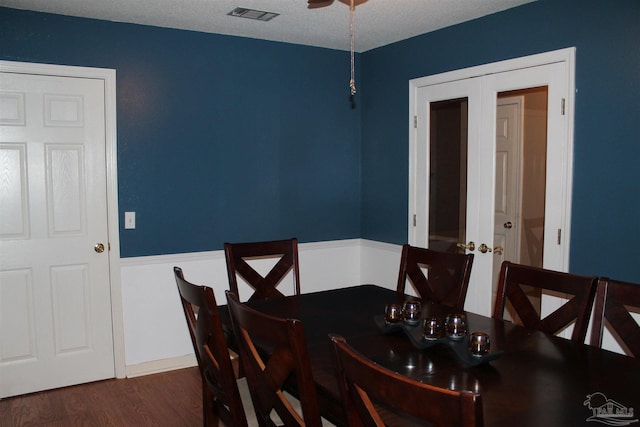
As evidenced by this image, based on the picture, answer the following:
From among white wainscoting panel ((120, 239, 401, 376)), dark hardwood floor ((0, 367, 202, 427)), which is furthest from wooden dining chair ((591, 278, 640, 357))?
white wainscoting panel ((120, 239, 401, 376))

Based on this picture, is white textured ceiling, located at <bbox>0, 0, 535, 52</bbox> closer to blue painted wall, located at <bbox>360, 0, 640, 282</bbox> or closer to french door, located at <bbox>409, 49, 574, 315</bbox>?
blue painted wall, located at <bbox>360, 0, 640, 282</bbox>

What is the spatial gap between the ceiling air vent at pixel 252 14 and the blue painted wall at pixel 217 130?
0.56 m

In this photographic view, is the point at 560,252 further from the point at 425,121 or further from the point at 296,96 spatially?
the point at 296,96

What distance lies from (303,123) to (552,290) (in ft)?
8.81

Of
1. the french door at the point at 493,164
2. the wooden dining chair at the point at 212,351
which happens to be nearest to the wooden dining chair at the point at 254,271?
the wooden dining chair at the point at 212,351

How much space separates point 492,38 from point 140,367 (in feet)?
10.9

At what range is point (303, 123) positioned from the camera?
4.55 meters

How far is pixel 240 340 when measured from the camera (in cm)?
187

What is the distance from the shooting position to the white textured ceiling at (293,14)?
3.37 metres

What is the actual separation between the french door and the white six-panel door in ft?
7.69

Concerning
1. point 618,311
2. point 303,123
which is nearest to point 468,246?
point 303,123

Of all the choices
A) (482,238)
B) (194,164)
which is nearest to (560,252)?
(482,238)

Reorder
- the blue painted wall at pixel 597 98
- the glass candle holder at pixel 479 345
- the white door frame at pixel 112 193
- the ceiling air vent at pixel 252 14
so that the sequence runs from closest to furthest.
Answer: the glass candle holder at pixel 479 345 → the blue painted wall at pixel 597 98 → the ceiling air vent at pixel 252 14 → the white door frame at pixel 112 193

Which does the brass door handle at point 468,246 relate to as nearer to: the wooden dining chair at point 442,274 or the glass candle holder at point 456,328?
the wooden dining chair at point 442,274
